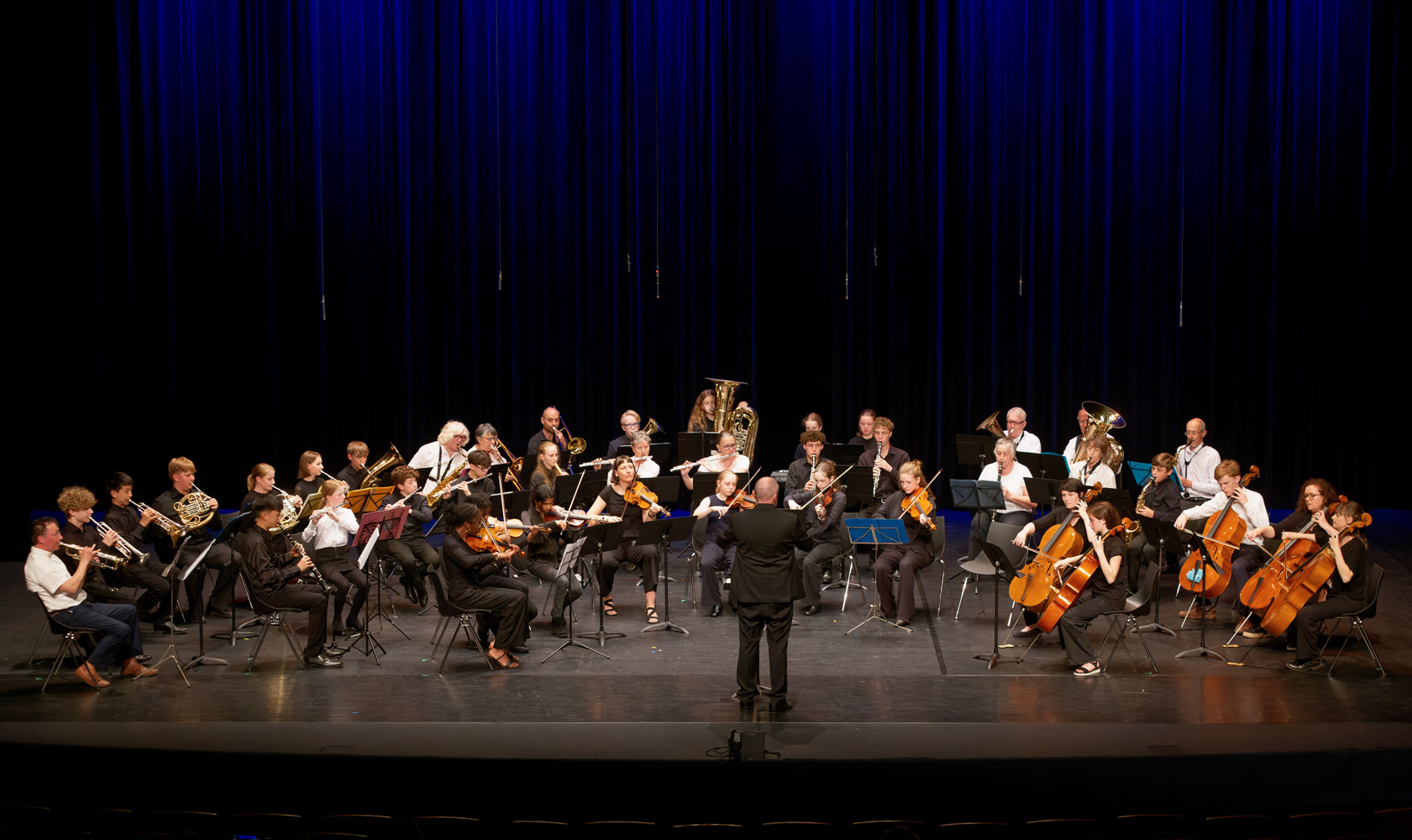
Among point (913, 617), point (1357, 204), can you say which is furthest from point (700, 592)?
point (1357, 204)

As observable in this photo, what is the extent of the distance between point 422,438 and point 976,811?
9.90m

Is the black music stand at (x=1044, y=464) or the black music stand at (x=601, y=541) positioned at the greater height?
the black music stand at (x=1044, y=464)

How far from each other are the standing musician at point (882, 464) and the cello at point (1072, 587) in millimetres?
2360

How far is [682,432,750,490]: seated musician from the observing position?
9656 mm

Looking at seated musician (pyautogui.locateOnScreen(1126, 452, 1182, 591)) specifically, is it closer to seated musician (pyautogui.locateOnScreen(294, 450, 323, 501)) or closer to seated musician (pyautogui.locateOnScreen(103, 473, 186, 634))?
seated musician (pyautogui.locateOnScreen(294, 450, 323, 501))

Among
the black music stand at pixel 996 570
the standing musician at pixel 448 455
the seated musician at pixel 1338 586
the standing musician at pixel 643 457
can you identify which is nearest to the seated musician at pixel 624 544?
the standing musician at pixel 643 457

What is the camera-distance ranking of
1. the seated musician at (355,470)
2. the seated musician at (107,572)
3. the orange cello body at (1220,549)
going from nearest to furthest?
the seated musician at (107,572), the orange cello body at (1220,549), the seated musician at (355,470)

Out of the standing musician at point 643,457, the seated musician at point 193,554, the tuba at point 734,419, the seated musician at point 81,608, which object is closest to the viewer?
the seated musician at point 81,608

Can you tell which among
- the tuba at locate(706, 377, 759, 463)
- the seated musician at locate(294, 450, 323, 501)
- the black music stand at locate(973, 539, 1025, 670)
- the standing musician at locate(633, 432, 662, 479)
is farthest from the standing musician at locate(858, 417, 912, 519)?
the seated musician at locate(294, 450, 323, 501)

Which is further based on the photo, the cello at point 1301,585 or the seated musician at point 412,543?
the seated musician at point 412,543

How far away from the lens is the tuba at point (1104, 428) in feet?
31.4

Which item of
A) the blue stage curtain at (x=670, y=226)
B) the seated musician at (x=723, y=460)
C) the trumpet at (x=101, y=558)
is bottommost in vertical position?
the trumpet at (x=101, y=558)

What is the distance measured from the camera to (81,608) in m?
6.58

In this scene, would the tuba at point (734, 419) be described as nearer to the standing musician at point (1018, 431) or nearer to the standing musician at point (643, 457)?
the standing musician at point (643, 457)
